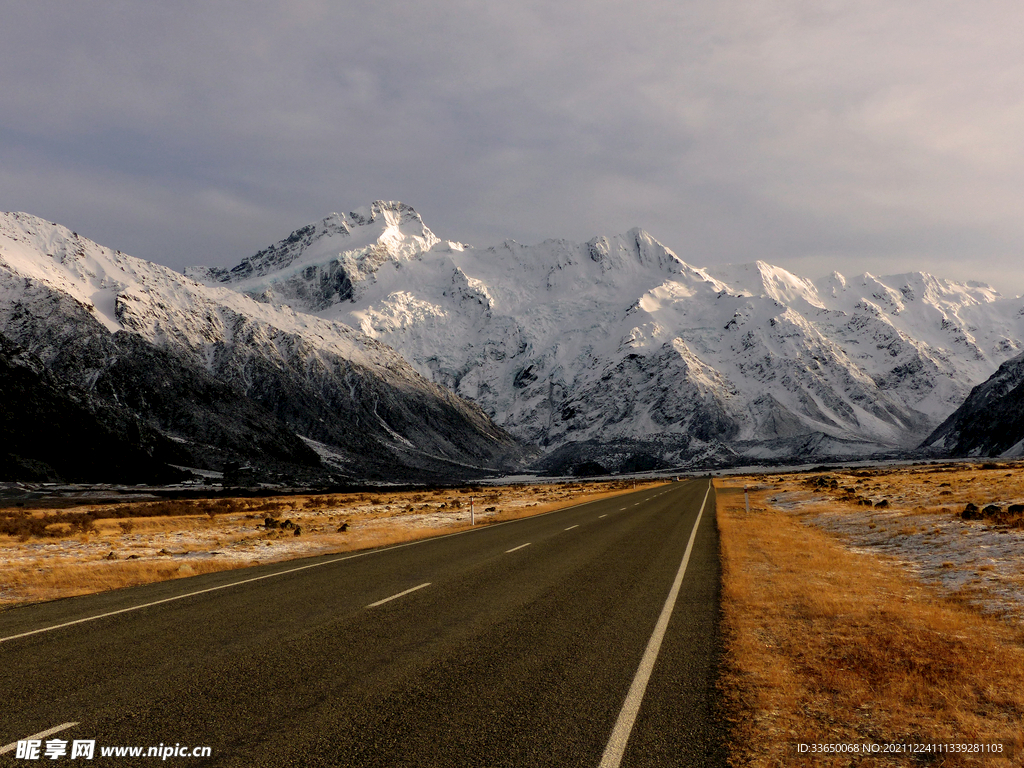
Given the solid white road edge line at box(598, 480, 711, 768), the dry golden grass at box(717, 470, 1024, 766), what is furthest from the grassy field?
the solid white road edge line at box(598, 480, 711, 768)

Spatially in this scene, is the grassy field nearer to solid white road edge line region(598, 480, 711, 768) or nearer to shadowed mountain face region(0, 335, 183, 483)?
solid white road edge line region(598, 480, 711, 768)

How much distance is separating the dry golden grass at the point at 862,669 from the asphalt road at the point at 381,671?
1.52 feet

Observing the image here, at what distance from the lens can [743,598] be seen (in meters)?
11.5

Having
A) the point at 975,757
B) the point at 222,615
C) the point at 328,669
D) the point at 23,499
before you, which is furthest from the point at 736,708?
the point at 23,499

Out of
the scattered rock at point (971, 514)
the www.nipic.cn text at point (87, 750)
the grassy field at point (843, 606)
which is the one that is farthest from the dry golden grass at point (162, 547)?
the scattered rock at point (971, 514)

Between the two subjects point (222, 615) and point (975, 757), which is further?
point (222, 615)

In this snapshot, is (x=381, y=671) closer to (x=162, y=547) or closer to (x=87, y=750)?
(x=87, y=750)

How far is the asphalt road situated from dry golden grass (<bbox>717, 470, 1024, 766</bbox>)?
463 millimetres

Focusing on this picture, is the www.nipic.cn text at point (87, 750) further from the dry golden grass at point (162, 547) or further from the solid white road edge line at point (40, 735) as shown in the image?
the dry golden grass at point (162, 547)

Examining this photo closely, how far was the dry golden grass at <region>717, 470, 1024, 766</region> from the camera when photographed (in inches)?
224

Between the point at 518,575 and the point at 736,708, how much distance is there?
823 centimetres

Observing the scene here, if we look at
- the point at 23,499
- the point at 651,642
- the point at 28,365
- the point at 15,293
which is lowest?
the point at 23,499

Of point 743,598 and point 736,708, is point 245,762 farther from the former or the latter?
point 743,598

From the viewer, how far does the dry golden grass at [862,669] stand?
224 inches
